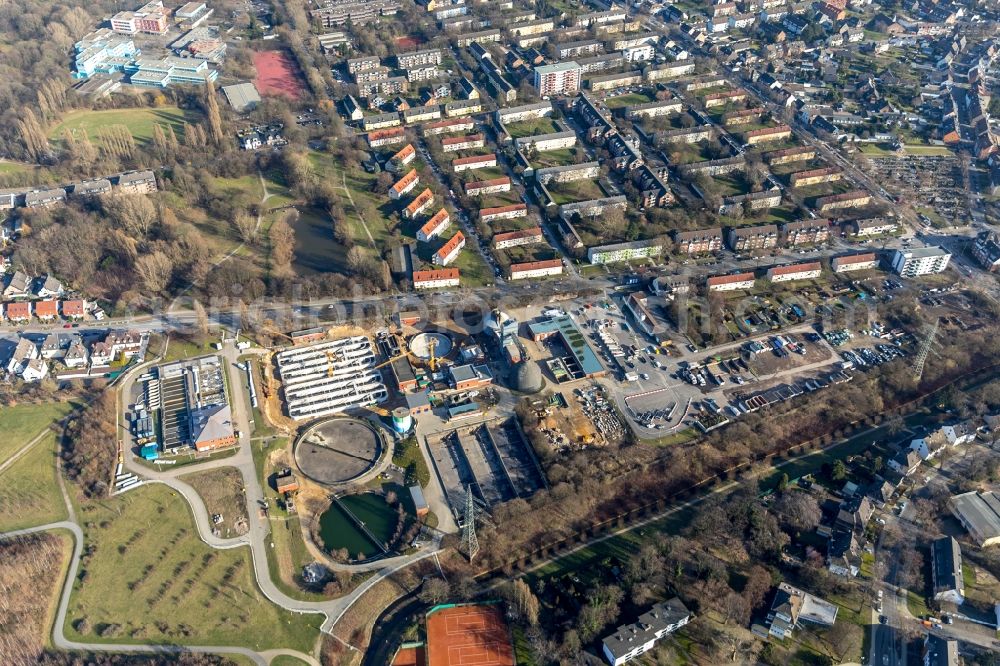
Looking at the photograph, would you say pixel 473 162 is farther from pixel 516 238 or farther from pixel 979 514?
pixel 979 514

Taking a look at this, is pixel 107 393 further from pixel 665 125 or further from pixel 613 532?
pixel 665 125

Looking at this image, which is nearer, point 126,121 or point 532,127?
point 532,127

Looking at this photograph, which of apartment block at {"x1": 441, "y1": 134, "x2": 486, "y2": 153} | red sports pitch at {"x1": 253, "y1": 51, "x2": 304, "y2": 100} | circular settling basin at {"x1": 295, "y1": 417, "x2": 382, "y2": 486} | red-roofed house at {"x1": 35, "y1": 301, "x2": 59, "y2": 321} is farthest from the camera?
red sports pitch at {"x1": 253, "y1": 51, "x2": 304, "y2": 100}

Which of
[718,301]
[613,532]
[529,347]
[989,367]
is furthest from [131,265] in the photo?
[989,367]

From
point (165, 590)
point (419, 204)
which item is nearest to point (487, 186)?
point (419, 204)

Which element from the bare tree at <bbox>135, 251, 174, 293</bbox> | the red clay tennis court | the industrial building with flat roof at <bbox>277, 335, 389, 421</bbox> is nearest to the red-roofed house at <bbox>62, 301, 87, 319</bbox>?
the bare tree at <bbox>135, 251, 174, 293</bbox>

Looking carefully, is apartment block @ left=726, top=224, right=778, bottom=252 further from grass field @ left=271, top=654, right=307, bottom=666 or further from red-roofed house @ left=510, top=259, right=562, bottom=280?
grass field @ left=271, top=654, right=307, bottom=666

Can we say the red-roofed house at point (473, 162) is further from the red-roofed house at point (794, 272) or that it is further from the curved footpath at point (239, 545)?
the curved footpath at point (239, 545)
